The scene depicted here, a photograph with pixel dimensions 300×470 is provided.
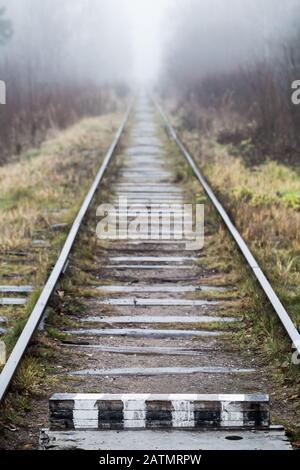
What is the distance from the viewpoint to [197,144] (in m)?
18.0

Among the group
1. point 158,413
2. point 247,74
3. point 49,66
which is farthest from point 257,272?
point 49,66

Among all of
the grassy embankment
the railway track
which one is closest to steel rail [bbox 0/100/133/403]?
the railway track

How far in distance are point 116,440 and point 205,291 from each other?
10.4 feet

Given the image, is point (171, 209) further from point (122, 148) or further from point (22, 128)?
point (22, 128)

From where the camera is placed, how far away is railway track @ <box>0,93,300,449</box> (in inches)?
164

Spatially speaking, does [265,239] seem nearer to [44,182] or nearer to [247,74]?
[44,182]

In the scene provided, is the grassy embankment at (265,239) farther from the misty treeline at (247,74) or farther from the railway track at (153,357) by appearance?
the misty treeline at (247,74)

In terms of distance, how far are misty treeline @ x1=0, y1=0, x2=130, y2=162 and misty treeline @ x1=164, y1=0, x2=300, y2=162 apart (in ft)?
13.0

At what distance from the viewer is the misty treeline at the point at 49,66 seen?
20.1 metres

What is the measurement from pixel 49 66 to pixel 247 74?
1229 centimetres

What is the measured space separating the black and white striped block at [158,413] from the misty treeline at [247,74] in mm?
10806

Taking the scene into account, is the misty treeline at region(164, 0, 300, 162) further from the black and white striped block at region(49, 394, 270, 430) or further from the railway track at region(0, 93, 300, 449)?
the black and white striped block at region(49, 394, 270, 430)

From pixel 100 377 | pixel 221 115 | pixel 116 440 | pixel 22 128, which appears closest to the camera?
pixel 116 440
